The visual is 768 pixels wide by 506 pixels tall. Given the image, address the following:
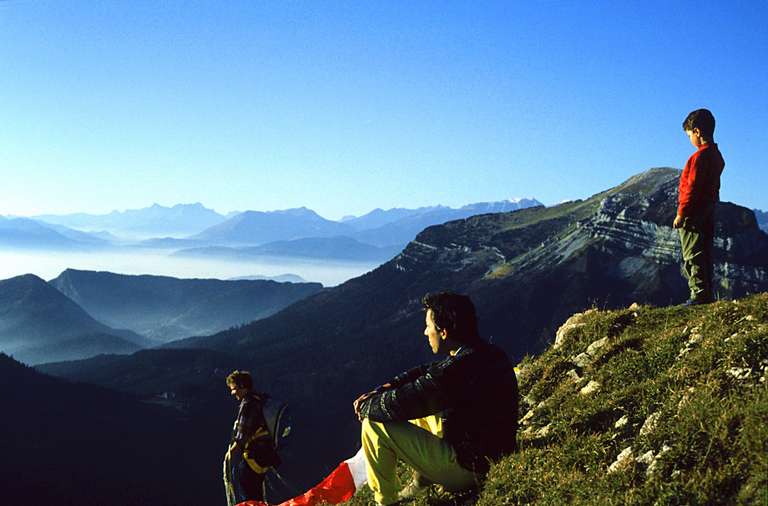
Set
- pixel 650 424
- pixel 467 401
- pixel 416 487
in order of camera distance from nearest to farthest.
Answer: pixel 467 401, pixel 650 424, pixel 416 487

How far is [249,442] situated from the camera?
15328mm

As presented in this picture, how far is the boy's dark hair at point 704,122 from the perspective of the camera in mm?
14344

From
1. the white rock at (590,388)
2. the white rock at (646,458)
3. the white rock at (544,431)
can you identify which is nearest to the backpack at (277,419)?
the white rock at (544,431)

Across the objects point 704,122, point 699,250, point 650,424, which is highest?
point 704,122

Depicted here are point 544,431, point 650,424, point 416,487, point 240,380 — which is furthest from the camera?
point 240,380

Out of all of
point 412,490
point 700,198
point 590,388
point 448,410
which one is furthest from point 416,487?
point 700,198

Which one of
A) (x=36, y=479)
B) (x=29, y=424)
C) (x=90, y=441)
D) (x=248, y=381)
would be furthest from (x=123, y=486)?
(x=248, y=381)

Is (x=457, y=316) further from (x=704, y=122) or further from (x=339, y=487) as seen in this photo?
(x=704, y=122)

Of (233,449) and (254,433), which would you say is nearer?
(254,433)

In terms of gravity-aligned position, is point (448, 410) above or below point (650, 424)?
above

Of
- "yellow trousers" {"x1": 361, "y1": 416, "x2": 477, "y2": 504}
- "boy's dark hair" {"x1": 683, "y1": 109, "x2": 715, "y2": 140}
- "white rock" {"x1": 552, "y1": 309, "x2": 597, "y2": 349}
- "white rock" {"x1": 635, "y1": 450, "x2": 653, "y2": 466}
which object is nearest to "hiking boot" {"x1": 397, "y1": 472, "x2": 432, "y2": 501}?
"yellow trousers" {"x1": 361, "y1": 416, "x2": 477, "y2": 504}

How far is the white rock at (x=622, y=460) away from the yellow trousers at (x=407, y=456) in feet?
6.87

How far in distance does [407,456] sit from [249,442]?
7.13 m

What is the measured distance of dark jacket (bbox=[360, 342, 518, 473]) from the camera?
29.4 feet
